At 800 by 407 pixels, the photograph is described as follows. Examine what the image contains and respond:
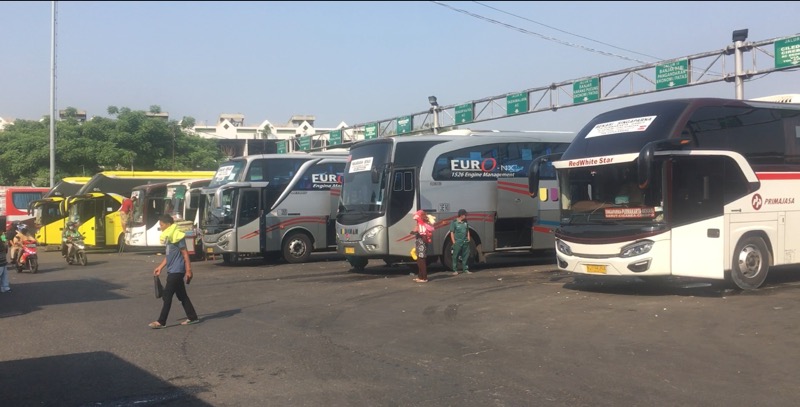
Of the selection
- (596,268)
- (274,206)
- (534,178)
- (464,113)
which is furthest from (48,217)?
(596,268)

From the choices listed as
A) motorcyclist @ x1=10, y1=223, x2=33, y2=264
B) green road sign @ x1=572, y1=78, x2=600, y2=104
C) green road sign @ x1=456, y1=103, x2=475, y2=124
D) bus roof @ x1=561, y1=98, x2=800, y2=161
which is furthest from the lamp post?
bus roof @ x1=561, y1=98, x2=800, y2=161

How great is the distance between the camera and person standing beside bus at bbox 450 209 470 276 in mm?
17453

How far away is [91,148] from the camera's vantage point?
45094 mm

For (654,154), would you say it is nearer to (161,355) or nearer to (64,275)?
(161,355)

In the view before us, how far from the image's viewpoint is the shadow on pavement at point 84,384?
22.7 ft

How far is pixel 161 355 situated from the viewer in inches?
354

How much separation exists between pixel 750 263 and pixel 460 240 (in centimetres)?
654

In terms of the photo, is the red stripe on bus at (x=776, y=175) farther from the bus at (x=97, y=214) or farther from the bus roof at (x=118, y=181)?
the bus roof at (x=118, y=181)

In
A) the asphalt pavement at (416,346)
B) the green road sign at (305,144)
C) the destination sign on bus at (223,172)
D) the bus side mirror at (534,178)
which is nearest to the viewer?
the asphalt pavement at (416,346)

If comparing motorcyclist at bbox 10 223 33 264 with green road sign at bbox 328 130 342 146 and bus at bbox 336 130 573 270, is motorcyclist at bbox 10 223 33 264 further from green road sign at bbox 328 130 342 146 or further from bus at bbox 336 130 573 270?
green road sign at bbox 328 130 342 146

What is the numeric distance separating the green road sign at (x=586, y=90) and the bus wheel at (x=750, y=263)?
15869 mm

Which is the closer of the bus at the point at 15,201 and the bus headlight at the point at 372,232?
the bus headlight at the point at 372,232

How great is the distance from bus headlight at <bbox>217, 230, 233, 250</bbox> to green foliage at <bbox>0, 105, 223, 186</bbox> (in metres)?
23.5

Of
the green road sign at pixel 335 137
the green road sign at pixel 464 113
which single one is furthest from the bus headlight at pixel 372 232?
the green road sign at pixel 335 137
